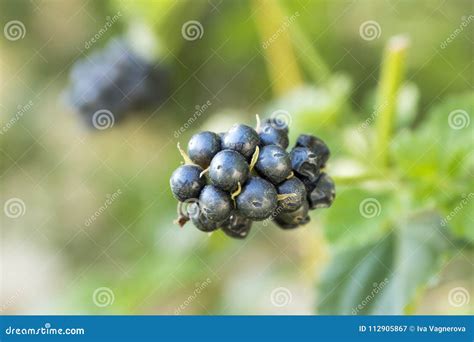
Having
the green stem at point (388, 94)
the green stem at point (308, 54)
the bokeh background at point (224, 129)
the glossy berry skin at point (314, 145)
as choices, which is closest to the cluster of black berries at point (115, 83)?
the bokeh background at point (224, 129)

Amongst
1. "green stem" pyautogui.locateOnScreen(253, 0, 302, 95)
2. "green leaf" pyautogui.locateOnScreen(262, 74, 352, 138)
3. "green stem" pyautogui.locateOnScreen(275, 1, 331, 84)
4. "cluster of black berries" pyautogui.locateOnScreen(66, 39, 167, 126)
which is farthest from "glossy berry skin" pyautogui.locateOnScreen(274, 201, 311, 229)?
"cluster of black berries" pyautogui.locateOnScreen(66, 39, 167, 126)

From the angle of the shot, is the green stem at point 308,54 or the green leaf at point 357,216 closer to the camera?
the green leaf at point 357,216

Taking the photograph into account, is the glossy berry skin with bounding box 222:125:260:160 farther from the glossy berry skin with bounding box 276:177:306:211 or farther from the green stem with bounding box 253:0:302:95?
the green stem with bounding box 253:0:302:95

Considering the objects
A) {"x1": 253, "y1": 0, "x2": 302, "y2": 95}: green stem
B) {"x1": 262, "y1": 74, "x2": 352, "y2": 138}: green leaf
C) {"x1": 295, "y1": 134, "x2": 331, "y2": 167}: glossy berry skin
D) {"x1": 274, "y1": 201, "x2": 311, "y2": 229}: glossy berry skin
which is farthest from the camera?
{"x1": 253, "y1": 0, "x2": 302, "y2": 95}: green stem

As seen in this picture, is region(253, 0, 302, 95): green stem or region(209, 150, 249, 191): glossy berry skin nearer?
region(209, 150, 249, 191): glossy berry skin

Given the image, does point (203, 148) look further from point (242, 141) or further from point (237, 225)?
point (237, 225)

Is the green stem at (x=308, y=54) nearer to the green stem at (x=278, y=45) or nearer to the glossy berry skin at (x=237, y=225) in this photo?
the green stem at (x=278, y=45)
